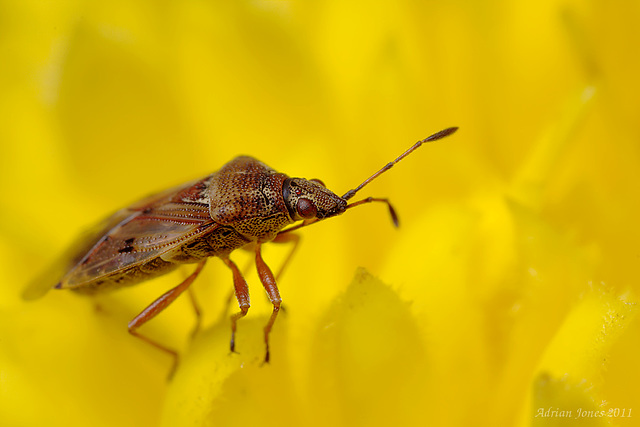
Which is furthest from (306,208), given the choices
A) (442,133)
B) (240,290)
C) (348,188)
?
(442,133)

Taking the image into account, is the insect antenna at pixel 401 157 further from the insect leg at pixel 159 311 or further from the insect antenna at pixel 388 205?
the insect leg at pixel 159 311

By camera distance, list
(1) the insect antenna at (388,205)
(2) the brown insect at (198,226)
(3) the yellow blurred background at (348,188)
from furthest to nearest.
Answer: (2) the brown insect at (198,226), (1) the insect antenna at (388,205), (3) the yellow blurred background at (348,188)

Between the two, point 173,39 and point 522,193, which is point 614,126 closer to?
point 522,193

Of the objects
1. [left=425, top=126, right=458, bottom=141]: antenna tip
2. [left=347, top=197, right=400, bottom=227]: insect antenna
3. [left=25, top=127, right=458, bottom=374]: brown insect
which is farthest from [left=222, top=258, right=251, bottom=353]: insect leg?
[left=425, top=126, right=458, bottom=141]: antenna tip

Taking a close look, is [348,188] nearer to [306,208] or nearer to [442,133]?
[306,208]

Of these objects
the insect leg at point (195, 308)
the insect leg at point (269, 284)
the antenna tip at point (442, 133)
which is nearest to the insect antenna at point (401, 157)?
the antenna tip at point (442, 133)

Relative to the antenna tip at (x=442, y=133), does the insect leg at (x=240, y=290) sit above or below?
below

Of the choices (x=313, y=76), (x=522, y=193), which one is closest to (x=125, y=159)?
(x=313, y=76)
